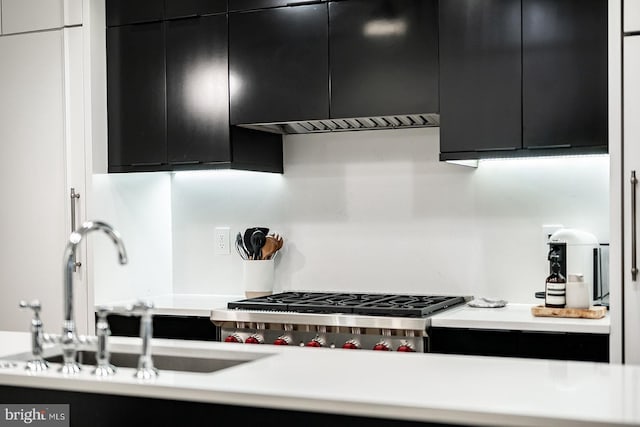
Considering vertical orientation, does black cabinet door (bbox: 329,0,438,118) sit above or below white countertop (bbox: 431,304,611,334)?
above

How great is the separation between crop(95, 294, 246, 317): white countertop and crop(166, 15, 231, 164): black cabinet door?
0.68 m

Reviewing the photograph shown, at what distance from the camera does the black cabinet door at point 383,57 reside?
362 centimetres

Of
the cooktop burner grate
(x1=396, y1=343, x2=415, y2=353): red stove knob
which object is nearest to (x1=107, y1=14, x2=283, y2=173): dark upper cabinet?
the cooktop burner grate

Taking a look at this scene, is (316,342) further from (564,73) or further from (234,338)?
(564,73)

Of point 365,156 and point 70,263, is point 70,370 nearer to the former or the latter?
point 70,263

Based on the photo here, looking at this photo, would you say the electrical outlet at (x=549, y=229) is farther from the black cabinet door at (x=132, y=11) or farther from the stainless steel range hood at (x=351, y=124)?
the black cabinet door at (x=132, y=11)

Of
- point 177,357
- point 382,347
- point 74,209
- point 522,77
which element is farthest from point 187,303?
point 522,77

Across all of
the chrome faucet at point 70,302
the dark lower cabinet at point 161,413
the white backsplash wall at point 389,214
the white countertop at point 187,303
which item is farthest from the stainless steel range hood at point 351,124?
the dark lower cabinet at point 161,413

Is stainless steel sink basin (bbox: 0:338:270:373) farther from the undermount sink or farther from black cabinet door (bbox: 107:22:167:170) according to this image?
black cabinet door (bbox: 107:22:167:170)

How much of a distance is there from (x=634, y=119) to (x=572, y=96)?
0.87 feet

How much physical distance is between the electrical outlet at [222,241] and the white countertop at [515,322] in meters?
1.35

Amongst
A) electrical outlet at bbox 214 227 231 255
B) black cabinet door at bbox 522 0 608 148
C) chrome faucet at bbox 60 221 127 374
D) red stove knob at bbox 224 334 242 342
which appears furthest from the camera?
electrical outlet at bbox 214 227 231 255

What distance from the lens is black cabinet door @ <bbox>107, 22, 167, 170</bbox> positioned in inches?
162

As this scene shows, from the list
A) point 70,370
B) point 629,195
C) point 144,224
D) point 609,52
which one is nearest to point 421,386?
point 70,370
